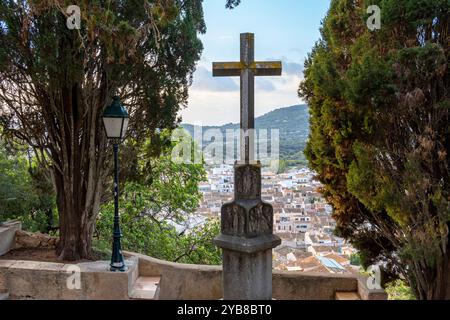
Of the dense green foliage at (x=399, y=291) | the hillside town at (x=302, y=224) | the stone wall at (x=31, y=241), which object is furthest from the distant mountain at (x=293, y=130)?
the stone wall at (x=31, y=241)

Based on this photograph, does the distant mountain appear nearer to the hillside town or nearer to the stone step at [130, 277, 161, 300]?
the hillside town

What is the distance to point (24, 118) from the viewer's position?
253 inches

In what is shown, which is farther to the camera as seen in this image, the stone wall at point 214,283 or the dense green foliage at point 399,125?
the stone wall at point 214,283

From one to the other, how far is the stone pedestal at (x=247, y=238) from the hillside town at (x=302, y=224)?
78.2 inches

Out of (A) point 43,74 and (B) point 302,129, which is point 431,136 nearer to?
(B) point 302,129

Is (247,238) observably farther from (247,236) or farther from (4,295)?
(4,295)

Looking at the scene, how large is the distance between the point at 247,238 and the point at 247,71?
6.40 ft

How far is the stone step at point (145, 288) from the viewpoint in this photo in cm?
534

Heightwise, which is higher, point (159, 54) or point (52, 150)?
point (159, 54)

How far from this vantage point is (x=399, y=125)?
5512 mm

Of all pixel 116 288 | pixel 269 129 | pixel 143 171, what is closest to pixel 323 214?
pixel 269 129

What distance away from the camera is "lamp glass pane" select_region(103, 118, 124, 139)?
5398mm

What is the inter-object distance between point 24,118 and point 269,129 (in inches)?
163

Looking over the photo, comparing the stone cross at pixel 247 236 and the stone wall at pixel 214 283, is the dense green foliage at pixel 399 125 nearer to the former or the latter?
the stone wall at pixel 214 283
